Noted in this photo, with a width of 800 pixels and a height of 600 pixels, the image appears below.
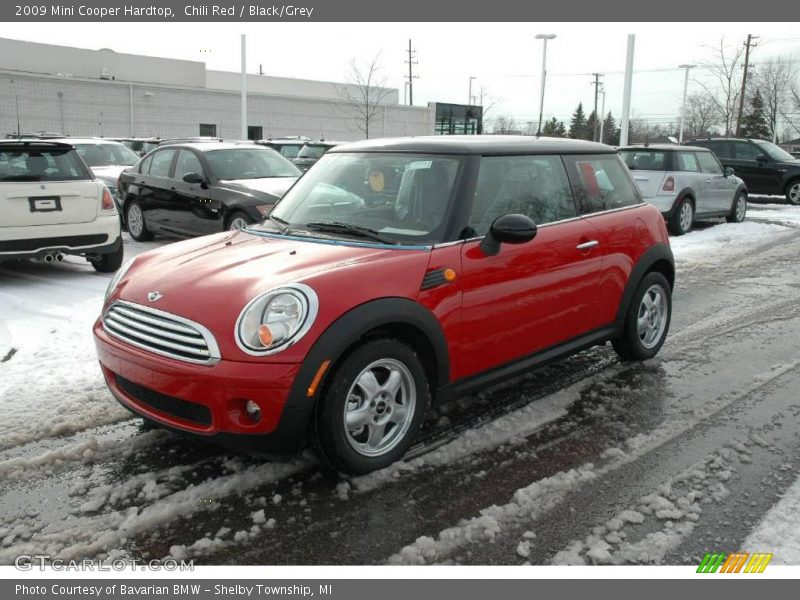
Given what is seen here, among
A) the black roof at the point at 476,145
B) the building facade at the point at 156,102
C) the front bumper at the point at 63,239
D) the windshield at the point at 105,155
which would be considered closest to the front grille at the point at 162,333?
the black roof at the point at 476,145

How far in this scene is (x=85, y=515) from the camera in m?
3.20

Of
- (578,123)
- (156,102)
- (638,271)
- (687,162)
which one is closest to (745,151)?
(687,162)

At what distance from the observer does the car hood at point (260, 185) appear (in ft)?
32.7

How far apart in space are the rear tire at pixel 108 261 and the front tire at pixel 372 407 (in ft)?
20.5

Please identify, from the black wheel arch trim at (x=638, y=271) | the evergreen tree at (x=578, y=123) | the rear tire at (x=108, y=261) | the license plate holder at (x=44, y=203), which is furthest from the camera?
the evergreen tree at (x=578, y=123)

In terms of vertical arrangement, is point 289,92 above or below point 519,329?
above

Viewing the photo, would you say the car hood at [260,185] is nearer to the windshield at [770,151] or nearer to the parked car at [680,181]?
the parked car at [680,181]

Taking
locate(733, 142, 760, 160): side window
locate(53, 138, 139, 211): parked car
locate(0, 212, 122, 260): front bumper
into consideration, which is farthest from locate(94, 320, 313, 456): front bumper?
locate(733, 142, 760, 160): side window

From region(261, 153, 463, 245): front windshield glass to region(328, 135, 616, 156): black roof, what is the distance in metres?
0.06

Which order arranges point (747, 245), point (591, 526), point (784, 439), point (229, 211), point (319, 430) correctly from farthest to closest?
point (747, 245) < point (229, 211) < point (784, 439) < point (319, 430) < point (591, 526)

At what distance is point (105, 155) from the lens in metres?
15.2

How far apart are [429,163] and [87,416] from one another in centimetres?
256

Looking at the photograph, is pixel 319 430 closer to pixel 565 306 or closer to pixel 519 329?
pixel 519 329

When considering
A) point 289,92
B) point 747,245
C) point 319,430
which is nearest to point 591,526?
point 319,430
